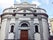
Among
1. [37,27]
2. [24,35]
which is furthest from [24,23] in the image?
[37,27]

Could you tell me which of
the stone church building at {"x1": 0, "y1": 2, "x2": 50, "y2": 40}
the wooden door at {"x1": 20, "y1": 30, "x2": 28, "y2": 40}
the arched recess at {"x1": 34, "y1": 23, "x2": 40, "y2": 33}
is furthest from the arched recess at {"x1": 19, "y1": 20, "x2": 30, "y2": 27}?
Answer: the arched recess at {"x1": 34, "y1": 23, "x2": 40, "y2": 33}

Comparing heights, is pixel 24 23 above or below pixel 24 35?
above

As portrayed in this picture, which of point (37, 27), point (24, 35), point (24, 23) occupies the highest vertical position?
point (24, 23)

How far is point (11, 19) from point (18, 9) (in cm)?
283

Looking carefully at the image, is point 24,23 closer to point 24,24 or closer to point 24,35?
point 24,24

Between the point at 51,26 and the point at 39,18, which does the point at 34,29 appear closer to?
the point at 39,18

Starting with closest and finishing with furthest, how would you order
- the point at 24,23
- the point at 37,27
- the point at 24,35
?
the point at 24,35, the point at 37,27, the point at 24,23

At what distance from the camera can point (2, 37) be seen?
25.1 m

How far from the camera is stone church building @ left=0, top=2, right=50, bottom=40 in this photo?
24.7 m

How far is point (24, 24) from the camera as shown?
84.7ft

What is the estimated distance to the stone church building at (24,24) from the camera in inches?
972

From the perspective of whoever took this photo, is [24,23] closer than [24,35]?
No

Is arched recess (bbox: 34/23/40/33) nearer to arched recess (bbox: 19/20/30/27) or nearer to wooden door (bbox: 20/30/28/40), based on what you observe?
arched recess (bbox: 19/20/30/27)

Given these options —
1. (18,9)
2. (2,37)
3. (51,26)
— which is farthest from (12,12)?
(51,26)
